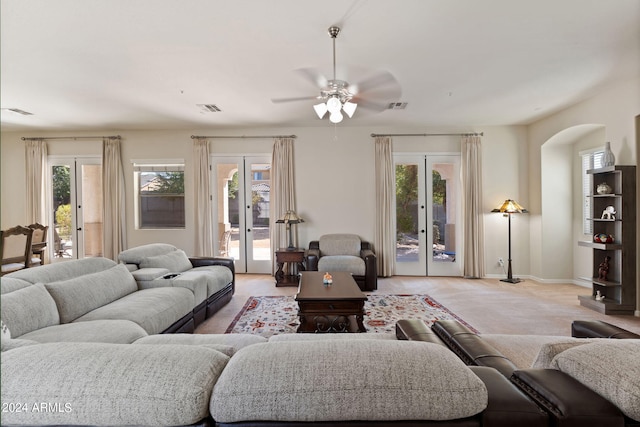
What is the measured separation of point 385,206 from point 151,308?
411cm

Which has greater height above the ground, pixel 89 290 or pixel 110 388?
pixel 110 388

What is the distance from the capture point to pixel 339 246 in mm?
5352

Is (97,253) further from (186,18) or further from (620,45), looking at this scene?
(620,45)

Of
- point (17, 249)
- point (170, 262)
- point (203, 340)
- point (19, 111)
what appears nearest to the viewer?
point (203, 340)

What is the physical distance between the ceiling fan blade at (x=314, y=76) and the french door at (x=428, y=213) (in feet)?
8.47

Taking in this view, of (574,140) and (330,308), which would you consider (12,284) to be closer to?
(330,308)

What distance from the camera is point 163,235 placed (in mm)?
5875

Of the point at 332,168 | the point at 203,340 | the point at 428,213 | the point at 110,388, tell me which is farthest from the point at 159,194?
the point at 110,388

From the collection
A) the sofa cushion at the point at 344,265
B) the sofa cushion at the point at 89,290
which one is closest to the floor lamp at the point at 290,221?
the sofa cushion at the point at 344,265

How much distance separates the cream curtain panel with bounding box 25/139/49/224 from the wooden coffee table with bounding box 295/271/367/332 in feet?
18.8

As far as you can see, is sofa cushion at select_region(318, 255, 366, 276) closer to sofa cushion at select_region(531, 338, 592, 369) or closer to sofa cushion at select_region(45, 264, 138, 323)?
sofa cushion at select_region(45, 264, 138, 323)

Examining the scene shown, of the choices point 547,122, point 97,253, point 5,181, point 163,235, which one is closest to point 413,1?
point 547,122

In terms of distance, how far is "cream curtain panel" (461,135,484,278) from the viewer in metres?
5.45

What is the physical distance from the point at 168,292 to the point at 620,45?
193 inches
